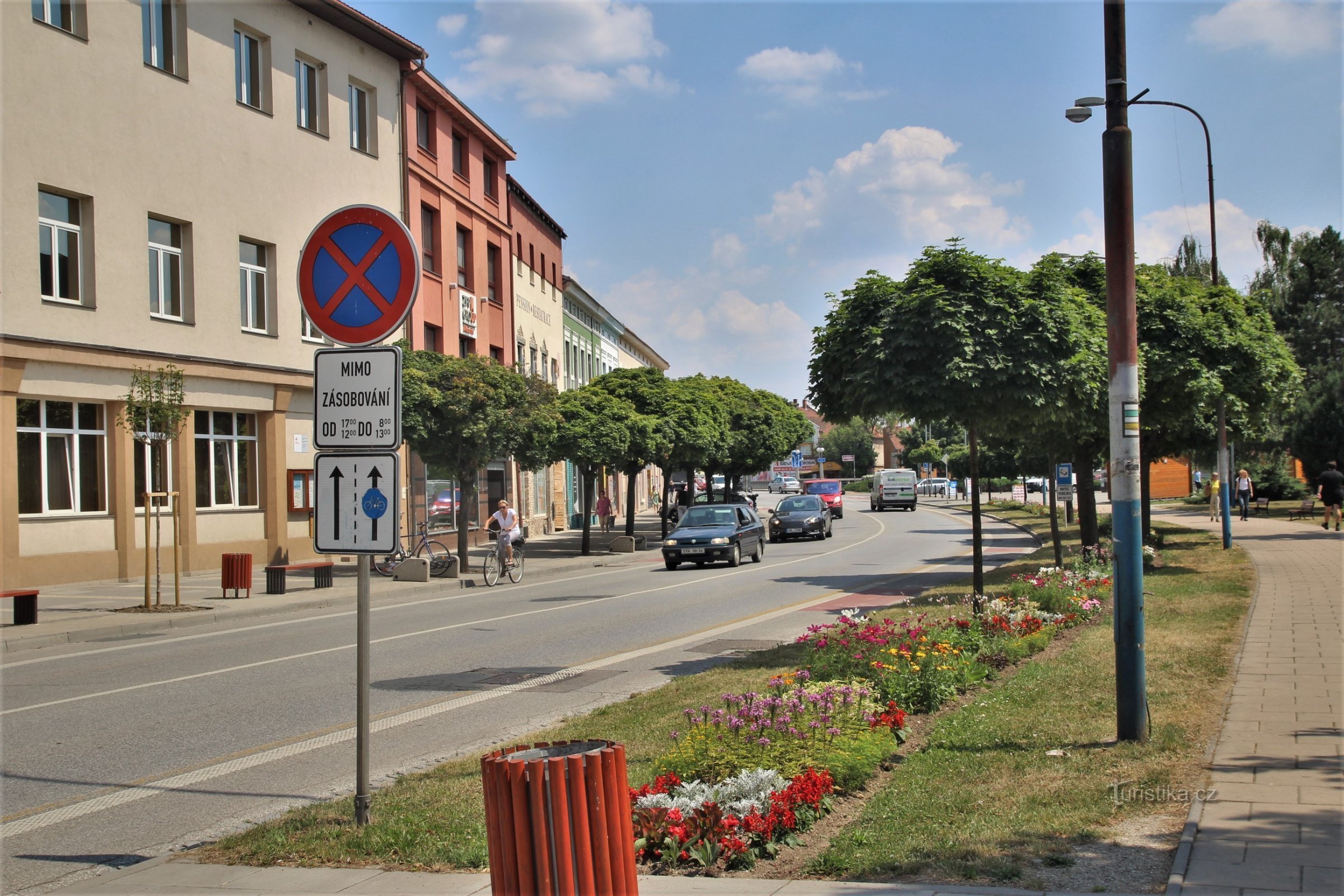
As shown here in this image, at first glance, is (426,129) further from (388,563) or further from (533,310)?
(388,563)

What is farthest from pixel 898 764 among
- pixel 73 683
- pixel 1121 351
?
pixel 73 683

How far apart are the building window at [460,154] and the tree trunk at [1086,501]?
23605 mm

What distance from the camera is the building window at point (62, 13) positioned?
20.1m

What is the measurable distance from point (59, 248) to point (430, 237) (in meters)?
14.3

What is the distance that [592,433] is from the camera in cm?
3102

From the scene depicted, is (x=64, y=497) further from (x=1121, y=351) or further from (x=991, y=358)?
(x=1121, y=351)

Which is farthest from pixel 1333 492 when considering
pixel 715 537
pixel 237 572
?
pixel 237 572

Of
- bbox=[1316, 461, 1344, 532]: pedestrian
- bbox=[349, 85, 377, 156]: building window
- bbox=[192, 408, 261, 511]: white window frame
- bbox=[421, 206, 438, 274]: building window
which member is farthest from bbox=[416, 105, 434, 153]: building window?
bbox=[1316, 461, 1344, 532]: pedestrian

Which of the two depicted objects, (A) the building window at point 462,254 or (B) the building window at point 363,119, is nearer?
(B) the building window at point 363,119

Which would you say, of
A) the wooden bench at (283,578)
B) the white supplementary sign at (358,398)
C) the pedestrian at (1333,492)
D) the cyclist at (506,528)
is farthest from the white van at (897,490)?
the white supplementary sign at (358,398)

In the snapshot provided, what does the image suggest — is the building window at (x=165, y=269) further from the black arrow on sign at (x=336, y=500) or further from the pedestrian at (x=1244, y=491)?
the pedestrian at (x=1244, y=491)

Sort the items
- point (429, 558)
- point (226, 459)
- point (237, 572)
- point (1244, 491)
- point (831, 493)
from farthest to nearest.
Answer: point (831, 493)
point (1244, 491)
point (226, 459)
point (429, 558)
point (237, 572)

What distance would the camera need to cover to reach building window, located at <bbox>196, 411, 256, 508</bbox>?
24.0 meters

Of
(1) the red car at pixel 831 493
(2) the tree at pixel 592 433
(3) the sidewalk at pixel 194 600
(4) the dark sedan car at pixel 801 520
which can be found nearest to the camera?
(3) the sidewalk at pixel 194 600
